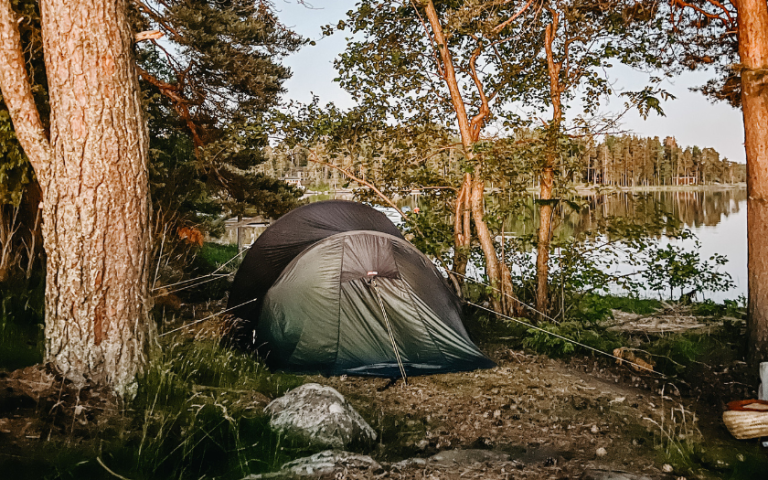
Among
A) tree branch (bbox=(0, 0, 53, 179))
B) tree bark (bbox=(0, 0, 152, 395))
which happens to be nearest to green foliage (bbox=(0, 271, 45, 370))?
tree bark (bbox=(0, 0, 152, 395))

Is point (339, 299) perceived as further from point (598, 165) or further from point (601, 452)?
point (598, 165)

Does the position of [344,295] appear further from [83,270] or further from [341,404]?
[83,270]

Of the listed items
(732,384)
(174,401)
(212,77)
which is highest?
(212,77)

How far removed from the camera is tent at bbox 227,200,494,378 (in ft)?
17.7

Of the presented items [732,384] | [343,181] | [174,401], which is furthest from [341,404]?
[343,181]

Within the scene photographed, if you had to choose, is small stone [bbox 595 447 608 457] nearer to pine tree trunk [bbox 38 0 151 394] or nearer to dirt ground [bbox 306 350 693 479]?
dirt ground [bbox 306 350 693 479]

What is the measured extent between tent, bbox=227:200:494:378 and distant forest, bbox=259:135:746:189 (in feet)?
7.88

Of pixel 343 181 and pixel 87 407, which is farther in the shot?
pixel 343 181

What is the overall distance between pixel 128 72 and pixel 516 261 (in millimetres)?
6045

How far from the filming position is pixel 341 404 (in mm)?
3713

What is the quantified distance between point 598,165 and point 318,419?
647 cm

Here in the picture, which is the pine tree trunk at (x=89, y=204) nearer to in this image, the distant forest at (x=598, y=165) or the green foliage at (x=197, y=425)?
the green foliage at (x=197, y=425)

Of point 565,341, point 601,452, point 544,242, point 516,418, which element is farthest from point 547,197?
point 601,452

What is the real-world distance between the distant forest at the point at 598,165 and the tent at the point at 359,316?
2.40 metres
